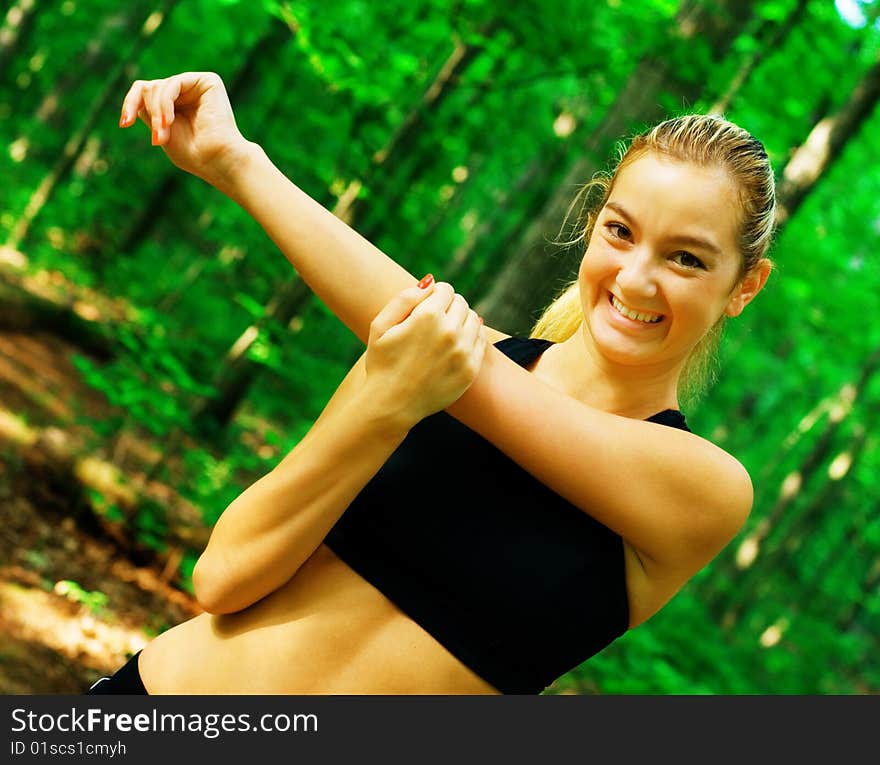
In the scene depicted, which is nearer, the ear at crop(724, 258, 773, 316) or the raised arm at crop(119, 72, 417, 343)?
the raised arm at crop(119, 72, 417, 343)

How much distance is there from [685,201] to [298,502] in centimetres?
85

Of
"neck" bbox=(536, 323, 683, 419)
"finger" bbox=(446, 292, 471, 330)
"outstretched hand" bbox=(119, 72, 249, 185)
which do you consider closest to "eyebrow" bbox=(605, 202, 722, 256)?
"neck" bbox=(536, 323, 683, 419)

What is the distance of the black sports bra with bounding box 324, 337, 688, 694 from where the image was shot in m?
1.52

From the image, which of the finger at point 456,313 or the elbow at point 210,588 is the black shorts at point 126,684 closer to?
the elbow at point 210,588

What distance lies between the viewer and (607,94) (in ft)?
25.8

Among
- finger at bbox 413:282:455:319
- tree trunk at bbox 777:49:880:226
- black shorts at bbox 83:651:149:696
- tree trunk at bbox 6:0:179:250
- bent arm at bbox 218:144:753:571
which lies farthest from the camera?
tree trunk at bbox 6:0:179:250

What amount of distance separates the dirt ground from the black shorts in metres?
2.61

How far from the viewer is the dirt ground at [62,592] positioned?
4359mm

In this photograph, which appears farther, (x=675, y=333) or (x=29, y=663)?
(x=29, y=663)

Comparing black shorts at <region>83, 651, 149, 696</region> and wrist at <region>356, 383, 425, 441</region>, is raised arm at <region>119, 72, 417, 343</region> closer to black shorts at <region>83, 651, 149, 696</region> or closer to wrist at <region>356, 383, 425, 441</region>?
wrist at <region>356, 383, 425, 441</region>

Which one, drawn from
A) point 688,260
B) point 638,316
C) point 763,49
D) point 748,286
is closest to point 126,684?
point 638,316

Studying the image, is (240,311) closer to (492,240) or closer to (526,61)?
(492,240)

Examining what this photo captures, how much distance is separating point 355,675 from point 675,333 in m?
0.85

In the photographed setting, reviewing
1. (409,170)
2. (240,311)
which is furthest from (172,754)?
(240,311)
